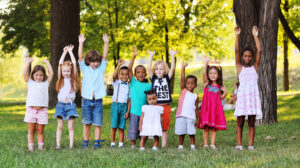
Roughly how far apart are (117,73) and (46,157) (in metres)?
2.57

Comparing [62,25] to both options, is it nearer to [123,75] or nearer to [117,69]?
[123,75]

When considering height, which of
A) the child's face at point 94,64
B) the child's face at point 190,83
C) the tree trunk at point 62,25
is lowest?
the child's face at point 190,83

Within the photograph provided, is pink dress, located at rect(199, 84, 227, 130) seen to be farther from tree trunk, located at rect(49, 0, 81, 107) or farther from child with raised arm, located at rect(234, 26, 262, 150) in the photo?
tree trunk, located at rect(49, 0, 81, 107)

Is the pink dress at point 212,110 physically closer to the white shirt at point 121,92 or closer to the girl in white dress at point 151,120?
the girl in white dress at point 151,120

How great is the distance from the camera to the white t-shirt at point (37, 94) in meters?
7.31

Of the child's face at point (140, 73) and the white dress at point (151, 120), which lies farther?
the child's face at point (140, 73)

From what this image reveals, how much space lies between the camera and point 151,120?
7414mm

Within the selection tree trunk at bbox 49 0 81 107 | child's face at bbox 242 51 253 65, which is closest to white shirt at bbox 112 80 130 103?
child's face at bbox 242 51 253 65

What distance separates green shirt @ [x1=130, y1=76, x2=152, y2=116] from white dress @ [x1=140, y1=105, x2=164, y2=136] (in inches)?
14.2

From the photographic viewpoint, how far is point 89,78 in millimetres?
7809

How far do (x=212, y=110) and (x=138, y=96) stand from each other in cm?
149

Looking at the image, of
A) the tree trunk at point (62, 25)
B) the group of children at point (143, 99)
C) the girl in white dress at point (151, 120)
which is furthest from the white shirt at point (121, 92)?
the tree trunk at point (62, 25)

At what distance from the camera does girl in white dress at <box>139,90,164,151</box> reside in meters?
7.39

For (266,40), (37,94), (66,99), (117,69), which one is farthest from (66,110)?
(266,40)
